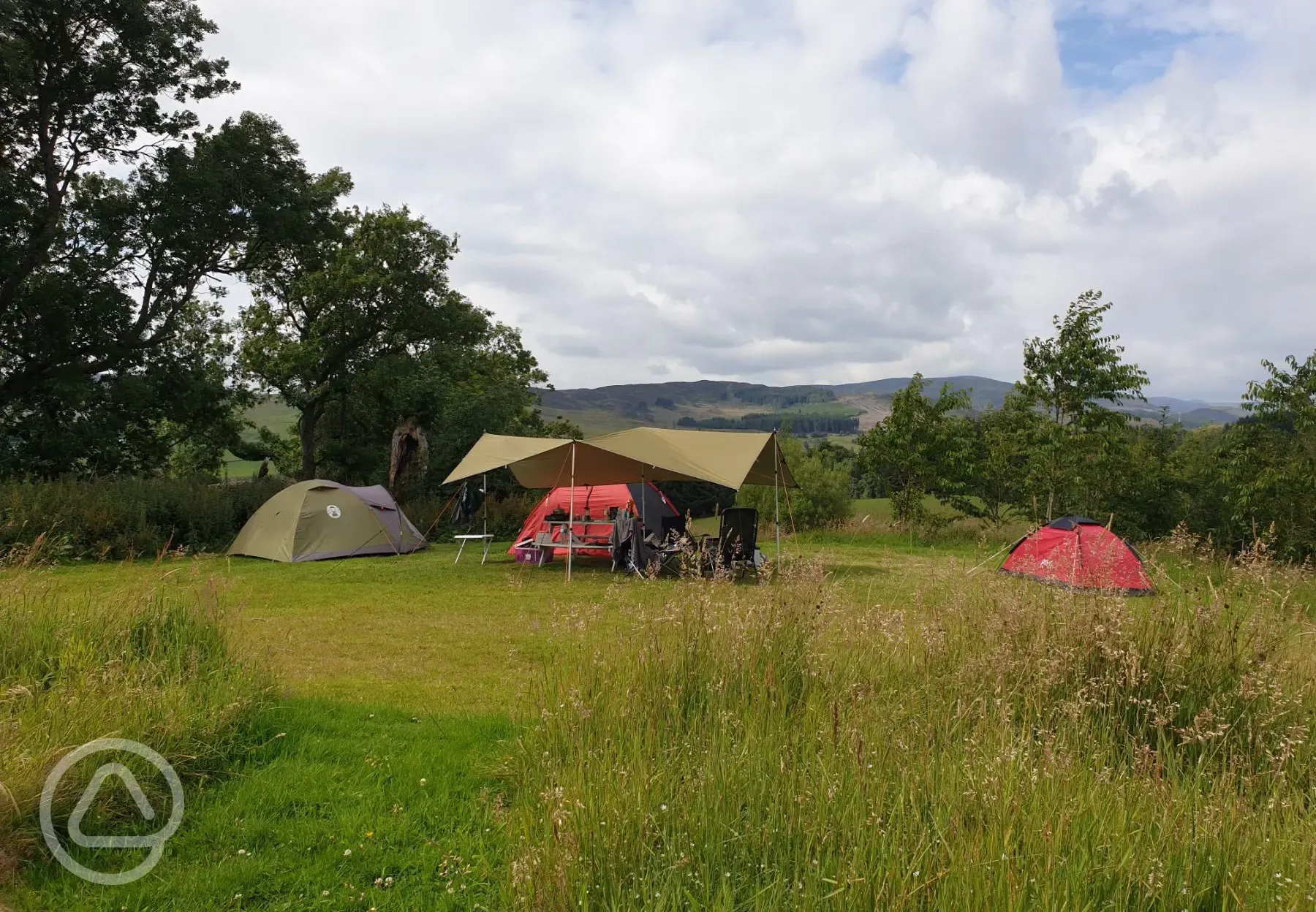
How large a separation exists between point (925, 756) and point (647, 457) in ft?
27.0

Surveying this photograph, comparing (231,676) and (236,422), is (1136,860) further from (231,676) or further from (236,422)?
(236,422)

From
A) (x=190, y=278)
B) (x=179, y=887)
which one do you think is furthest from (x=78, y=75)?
(x=179, y=887)

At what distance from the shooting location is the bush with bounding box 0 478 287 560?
10914 millimetres

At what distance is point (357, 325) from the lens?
21.1 m

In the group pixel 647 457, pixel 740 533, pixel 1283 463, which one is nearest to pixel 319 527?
pixel 647 457

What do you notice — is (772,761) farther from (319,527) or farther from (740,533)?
(319,527)

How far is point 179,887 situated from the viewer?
8.76 feet

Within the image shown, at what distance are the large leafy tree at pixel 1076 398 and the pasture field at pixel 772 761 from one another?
34.6 feet

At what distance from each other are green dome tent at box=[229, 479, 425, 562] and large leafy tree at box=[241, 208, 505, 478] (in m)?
6.62

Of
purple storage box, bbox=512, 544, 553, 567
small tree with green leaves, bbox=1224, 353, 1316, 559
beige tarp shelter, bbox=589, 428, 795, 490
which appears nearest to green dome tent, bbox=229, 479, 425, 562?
purple storage box, bbox=512, 544, 553, 567

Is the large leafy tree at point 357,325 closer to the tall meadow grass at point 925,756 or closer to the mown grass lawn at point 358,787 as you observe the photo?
the mown grass lawn at point 358,787

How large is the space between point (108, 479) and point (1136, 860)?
653 inches

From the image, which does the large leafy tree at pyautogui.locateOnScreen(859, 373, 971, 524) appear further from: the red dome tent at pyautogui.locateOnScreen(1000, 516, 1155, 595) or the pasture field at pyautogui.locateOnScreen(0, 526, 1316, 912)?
the pasture field at pyautogui.locateOnScreen(0, 526, 1316, 912)

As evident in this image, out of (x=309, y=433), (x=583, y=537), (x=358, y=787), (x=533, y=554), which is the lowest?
(x=358, y=787)
